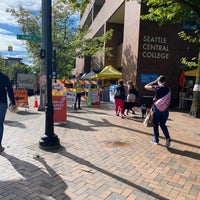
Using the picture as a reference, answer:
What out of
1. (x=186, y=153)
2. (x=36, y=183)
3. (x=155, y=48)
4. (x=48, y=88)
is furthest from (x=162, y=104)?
(x=155, y=48)

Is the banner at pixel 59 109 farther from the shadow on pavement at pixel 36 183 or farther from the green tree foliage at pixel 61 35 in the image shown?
the green tree foliage at pixel 61 35

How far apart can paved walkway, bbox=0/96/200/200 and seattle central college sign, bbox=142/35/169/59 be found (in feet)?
28.7

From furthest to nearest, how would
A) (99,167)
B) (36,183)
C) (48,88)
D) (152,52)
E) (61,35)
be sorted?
(61,35) → (152,52) → (48,88) → (99,167) → (36,183)

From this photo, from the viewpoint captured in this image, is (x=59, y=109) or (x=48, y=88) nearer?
(x=48, y=88)

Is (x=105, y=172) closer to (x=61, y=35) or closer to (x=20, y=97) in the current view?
(x=20, y=97)

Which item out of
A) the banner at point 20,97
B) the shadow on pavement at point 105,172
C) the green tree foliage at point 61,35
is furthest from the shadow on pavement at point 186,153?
the green tree foliage at point 61,35

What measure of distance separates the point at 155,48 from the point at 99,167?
12356 mm

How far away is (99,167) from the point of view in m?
4.96

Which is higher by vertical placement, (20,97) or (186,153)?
(20,97)

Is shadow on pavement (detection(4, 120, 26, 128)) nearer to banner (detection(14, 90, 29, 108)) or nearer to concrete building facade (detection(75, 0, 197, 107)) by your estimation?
banner (detection(14, 90, 29, 108))

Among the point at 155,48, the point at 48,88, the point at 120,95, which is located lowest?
the point at 120,95

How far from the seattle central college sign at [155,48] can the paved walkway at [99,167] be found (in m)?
8.74

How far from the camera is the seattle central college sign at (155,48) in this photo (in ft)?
52.0

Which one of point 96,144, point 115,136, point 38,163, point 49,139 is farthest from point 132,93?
point 38,163
